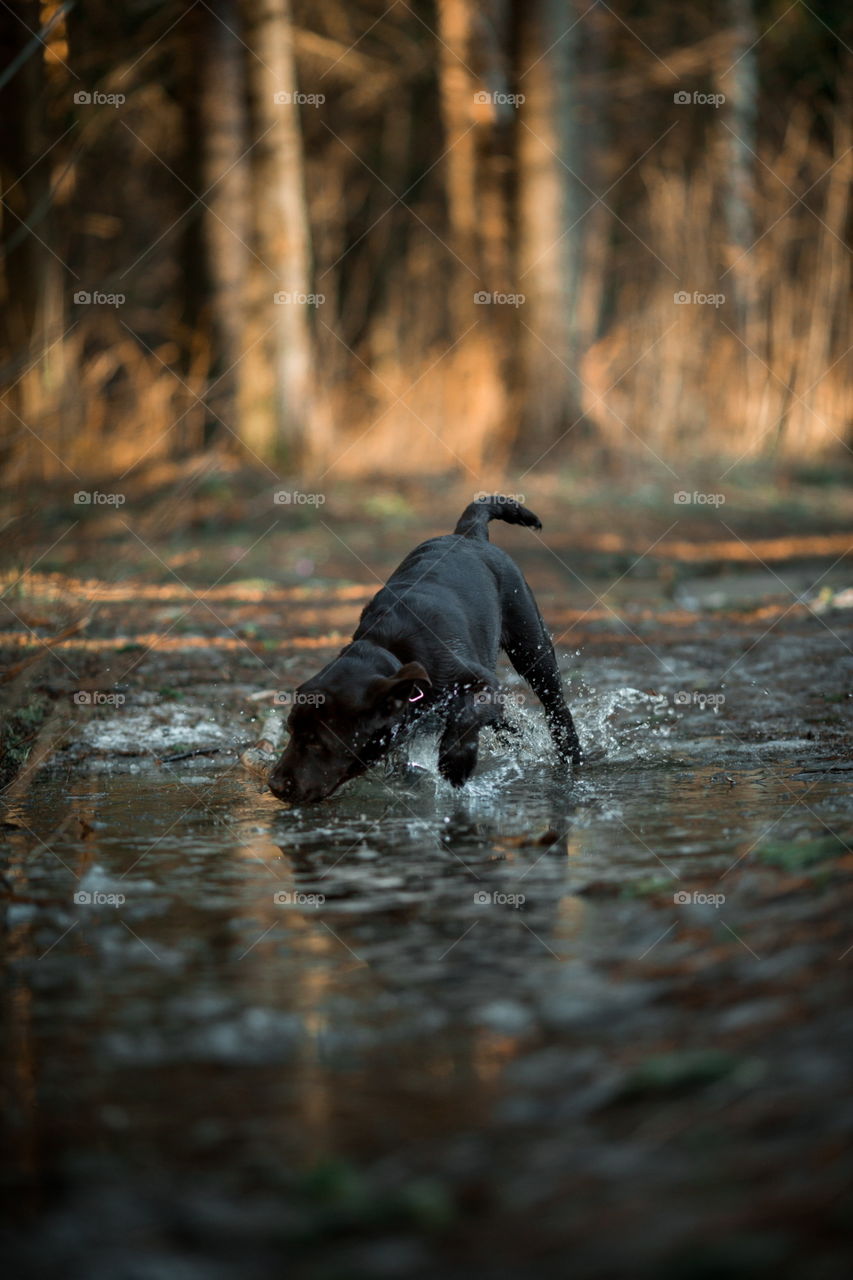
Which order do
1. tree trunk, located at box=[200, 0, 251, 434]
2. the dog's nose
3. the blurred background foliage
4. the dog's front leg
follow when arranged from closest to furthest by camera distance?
the dog's nose
the dog's front leg
the blurred background foliage
tree trunk, located at box=[200, 0, 251, 434]

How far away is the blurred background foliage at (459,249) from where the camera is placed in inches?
536

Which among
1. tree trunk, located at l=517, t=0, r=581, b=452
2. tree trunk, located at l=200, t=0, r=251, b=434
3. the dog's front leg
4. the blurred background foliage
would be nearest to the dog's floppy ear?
the dog's front leg

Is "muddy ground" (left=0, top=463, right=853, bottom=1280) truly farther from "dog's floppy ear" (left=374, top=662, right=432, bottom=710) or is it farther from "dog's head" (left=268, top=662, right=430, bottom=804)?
"dog's floppy ear" (left=374, top=662, right=432, bottom=710)

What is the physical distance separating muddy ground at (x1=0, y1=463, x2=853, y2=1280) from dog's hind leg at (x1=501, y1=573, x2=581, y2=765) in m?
0.14

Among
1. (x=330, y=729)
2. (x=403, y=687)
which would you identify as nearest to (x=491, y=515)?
(x=403, y=687)

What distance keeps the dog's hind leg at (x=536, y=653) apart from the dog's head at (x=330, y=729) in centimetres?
120

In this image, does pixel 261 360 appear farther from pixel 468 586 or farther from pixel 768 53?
pixel 768 53

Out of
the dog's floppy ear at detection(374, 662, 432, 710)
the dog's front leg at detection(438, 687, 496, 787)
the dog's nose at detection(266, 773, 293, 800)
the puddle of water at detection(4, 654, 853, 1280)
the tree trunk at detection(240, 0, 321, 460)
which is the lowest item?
the puddle of water at detection(4, 654, 853, 1280)

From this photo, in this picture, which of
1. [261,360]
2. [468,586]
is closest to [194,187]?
[261,360]

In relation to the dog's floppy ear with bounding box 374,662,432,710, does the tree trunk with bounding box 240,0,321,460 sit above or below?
above

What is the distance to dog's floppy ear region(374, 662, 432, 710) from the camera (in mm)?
5230

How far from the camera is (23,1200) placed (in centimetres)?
238

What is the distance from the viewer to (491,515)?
6949mm

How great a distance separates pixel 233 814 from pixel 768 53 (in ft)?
73.0
